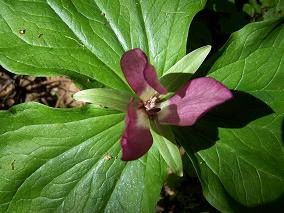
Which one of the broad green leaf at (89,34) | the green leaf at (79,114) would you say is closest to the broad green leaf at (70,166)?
the green leaf at (79,114)

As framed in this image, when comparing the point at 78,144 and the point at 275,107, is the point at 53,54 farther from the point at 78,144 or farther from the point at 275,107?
the point at 275,107

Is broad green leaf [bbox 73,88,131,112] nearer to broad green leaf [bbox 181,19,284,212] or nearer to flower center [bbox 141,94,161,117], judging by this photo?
flower center [bbox 141,94,161,117]

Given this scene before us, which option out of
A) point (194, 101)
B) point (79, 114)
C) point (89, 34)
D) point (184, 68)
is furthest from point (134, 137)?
point (89, 34)

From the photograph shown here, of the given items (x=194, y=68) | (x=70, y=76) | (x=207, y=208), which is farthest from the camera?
(x=207, y=208)

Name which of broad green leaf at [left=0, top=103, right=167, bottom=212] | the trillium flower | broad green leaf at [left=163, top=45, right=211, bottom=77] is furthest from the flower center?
broad green leaf at [left=0, top=103, right=167, bottom=212]

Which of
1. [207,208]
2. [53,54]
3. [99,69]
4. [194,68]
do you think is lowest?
[207,208]

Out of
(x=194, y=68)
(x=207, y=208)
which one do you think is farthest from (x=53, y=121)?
(x=207, y=208)

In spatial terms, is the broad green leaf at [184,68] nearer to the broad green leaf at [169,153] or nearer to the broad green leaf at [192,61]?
the broad green leaf at [192,61]
